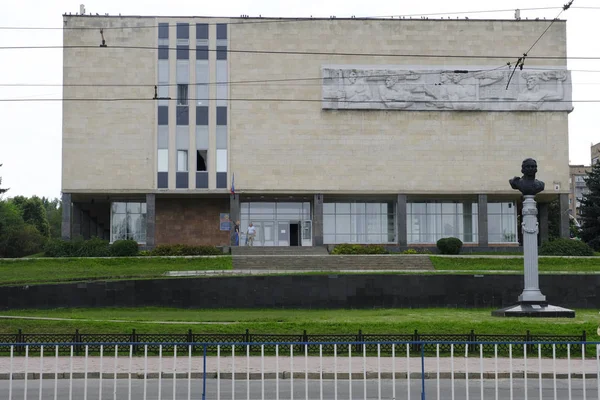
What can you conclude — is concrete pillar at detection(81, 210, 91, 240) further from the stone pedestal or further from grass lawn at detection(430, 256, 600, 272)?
the stone pedestal

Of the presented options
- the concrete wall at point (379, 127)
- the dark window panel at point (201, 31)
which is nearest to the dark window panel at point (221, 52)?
the concrete wall at point (379, 127)

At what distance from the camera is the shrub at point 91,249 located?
42906mm

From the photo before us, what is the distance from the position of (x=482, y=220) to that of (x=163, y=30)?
22158 millimetres

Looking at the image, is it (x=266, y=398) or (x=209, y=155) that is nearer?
(x=266, y=398)

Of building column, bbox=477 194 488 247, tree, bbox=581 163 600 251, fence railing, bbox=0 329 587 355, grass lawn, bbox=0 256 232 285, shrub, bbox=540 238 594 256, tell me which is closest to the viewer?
fence railing, bbox=0 329 587 355

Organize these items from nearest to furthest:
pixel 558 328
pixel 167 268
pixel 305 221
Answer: pixel 558 328 → pixel 167 268 → pixel 305 221

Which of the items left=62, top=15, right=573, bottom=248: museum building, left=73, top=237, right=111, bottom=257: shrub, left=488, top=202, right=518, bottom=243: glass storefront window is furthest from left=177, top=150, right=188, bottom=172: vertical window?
left=488, top=202, right=518, bottom=243: glass storefront window

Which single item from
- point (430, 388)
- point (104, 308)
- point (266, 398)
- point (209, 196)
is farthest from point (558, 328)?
point (209, 196)

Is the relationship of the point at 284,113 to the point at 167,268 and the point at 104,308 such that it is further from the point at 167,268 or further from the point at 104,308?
the point at 104,308

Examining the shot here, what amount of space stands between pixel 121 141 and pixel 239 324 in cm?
2926

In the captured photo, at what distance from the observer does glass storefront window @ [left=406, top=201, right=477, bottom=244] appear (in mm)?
52906

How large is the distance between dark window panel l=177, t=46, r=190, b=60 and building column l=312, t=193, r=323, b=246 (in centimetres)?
1128

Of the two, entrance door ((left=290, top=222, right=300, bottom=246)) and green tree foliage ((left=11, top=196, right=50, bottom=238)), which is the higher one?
green tree foliage ((left=11, top=196, right=50, bottom=238))

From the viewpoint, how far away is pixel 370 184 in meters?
50.1
